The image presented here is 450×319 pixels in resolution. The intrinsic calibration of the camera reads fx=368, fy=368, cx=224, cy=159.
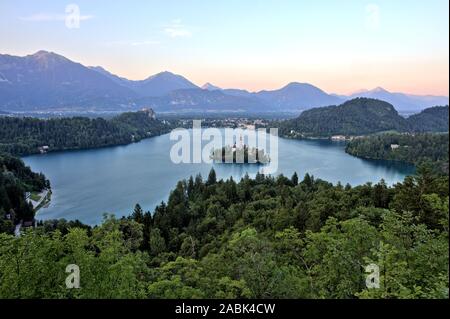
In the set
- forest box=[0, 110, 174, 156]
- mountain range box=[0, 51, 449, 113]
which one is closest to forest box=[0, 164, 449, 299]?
mountain range box=[0, 51, 449, 113]

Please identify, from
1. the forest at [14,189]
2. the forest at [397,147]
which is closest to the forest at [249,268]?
the forest at [14,189]

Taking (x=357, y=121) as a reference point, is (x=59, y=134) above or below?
below

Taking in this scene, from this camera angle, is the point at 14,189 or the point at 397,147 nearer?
the point at 14,189

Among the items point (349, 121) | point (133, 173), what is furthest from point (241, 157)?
point (349, 121)

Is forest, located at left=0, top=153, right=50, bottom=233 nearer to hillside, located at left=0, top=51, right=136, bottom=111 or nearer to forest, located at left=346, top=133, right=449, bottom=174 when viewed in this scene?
hillside, located at left=0, top=51, right=136, bottom=111

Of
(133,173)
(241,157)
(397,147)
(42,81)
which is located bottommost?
(133,173)

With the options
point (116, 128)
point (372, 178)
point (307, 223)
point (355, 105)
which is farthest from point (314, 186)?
point (355, 105)

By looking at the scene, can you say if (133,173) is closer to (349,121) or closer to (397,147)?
(397,147)
